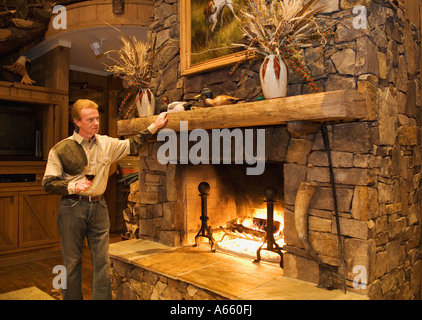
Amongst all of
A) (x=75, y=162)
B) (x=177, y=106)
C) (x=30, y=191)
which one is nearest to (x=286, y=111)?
(x=177, y=106)

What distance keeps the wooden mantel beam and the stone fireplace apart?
1.6 inches

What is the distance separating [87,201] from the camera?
7.52ft

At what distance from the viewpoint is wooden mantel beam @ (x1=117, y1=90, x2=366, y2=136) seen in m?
1.85

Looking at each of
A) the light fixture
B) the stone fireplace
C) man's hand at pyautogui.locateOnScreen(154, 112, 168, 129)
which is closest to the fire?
the stone fireplace

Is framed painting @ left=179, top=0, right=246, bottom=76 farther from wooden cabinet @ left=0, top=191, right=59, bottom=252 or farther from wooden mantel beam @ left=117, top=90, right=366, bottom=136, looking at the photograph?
wooden cabinet @ left=0, top=191, right=59, bottom=252

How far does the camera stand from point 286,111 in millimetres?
2021

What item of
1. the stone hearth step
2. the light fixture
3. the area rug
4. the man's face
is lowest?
the area rug

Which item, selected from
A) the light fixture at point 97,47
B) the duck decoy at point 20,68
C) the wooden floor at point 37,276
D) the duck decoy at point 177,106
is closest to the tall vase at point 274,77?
the duck decoy at point 177,106

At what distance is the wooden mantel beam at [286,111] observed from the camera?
6.07 ft

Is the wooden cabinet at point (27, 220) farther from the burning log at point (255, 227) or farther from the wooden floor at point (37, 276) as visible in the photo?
the burning log at point (255, 227)

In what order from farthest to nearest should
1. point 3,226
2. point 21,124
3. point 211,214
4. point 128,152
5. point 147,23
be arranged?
1. point 21,124
2. point 3,226
3. point 147,23
4. point 211,214
5. point 128,152
